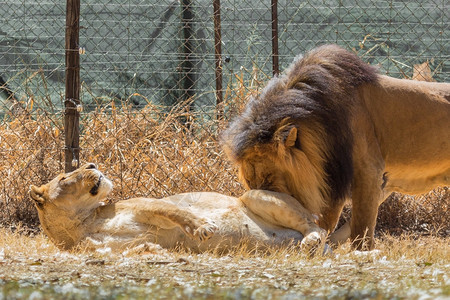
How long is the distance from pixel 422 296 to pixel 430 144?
3.49 metres

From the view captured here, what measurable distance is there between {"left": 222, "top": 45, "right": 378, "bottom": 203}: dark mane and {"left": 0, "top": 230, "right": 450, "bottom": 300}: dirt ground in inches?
25.5

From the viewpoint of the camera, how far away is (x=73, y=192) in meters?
5.66

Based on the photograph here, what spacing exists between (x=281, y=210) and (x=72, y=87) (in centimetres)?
253

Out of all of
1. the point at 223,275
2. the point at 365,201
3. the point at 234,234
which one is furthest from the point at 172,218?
the point at 365,201

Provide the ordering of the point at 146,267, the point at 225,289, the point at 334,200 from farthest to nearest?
the point at 334,200 < the point at 146,267 < the point at 225,289

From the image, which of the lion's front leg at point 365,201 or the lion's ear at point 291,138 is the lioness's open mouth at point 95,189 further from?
the lion's front leg at point 365,201

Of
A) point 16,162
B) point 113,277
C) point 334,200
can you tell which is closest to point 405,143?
point 334,200

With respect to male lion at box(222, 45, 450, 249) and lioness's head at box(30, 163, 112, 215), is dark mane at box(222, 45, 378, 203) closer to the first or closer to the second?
male lion at box(222, 45, 450, 249)

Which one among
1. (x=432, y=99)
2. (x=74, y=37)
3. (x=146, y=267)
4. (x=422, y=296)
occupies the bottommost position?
(x=146, y=267)

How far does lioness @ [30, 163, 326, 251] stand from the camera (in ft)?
18.1

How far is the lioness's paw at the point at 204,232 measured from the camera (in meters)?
5.18

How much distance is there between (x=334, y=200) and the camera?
5.94m

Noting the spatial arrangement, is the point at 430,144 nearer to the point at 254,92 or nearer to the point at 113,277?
the point at 254,92

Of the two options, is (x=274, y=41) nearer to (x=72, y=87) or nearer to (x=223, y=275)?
(x=72, y=87)
